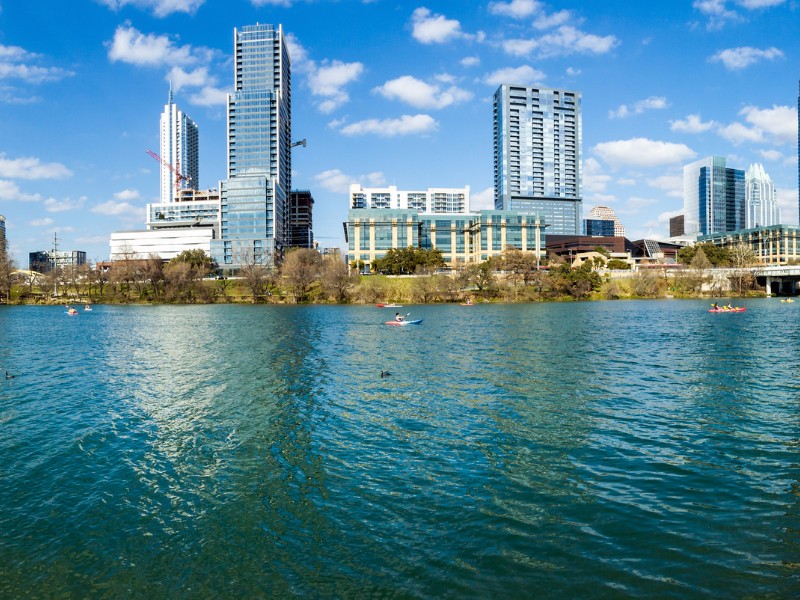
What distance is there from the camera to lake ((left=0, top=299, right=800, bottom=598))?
504 inches

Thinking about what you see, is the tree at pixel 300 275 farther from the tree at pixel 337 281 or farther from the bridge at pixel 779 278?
the bridge at pixel 779 278

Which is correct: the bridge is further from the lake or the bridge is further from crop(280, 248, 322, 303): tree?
the lake

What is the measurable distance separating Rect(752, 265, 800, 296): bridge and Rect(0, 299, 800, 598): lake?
468 feet

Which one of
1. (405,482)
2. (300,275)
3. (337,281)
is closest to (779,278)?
(337,281)

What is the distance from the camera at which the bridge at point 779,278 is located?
15612cm

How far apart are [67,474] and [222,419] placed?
7.75 metres

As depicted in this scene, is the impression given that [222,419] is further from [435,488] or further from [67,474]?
[435,488]

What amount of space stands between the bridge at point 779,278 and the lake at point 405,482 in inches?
5611

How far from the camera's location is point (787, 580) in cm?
1216

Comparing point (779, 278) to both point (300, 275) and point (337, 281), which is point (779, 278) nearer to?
point (337, 281)

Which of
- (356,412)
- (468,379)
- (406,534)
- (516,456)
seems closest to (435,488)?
(406,534)

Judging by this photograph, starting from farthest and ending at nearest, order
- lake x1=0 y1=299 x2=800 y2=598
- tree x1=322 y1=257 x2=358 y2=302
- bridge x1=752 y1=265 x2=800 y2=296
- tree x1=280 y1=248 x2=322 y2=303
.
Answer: bridge x1=752 y1=265 x2=800 y2=296 < tree x1=280 y1=248 x2=322 y2=303 < tree x1=322 y1=257 x2=358 y2=302 < lake x1=0 y1=299 x2=800 y2=598

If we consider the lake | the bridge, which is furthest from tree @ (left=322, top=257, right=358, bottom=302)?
the bridge

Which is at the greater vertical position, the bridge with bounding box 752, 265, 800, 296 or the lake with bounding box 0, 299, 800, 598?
the bridge with bounding box 752, 265, 800, 296
